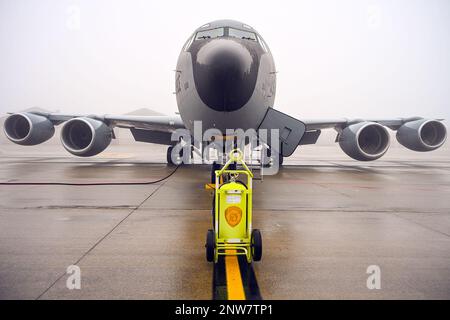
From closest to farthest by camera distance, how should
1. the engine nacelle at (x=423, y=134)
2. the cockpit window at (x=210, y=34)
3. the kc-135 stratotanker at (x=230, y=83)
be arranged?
the kc-135 stratotanker at (x=230, y=83), the cockpit window at (x=210, y=34), the engine nacelle at (x=423, y=134)

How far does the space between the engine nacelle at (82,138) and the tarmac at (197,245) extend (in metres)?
6.35

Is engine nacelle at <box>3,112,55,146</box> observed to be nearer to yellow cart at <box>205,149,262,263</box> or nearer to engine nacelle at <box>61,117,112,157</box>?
engine nacelle at <box>61,117,112,157</box>

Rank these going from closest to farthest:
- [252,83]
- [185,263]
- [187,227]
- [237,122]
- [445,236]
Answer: [185,263], [445,236], [187,227], [252,83], [237,122]

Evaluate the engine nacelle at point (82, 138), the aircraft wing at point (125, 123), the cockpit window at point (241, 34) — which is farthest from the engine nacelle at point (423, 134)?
the engine nacelle at point (82, 138)

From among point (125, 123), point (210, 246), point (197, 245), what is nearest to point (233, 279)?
point (210, 246)

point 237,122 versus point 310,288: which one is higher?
point 237,122

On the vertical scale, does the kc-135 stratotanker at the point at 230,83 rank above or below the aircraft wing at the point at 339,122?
above

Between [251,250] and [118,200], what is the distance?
405cm

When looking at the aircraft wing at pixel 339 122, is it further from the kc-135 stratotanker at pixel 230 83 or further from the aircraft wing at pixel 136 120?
the kc-135 stratotanker at pixel 230 83

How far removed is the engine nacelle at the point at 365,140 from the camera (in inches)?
541

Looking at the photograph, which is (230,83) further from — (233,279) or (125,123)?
(125,123)

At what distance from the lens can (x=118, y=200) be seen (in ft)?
22.4

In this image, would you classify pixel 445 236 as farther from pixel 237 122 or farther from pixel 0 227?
pixel 0 227
